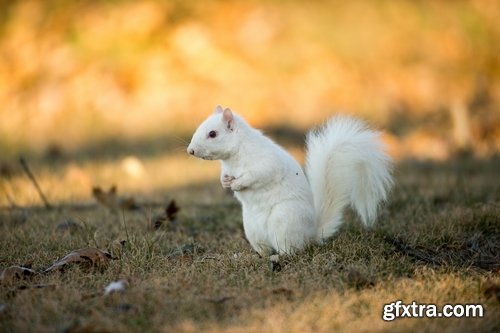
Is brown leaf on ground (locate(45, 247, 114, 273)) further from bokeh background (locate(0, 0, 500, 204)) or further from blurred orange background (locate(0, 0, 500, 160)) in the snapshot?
blurred orange background (locate(0, 0, 500, 160))

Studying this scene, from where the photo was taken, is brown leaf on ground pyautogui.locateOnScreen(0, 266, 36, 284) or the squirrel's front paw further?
the squirrel's front paw

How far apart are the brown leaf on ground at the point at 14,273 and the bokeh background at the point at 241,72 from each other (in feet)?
16.2

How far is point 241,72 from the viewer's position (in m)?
10.5

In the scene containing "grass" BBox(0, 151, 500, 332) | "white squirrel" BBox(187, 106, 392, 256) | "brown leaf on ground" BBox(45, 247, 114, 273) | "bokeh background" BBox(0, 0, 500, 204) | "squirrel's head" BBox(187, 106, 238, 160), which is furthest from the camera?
"bokeh background" BBox(0, 0, 500, 204)

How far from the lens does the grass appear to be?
2562 millimetres

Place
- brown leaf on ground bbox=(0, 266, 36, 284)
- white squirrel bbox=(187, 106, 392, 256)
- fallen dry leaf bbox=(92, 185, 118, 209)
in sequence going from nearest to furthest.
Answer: brown leaf on ground bbox=(0, 266, 36, 284) < white squirrel bbox=(187, 106, 392, 256) < fallen dry leaf bbox=(92, 185, 118, 209)

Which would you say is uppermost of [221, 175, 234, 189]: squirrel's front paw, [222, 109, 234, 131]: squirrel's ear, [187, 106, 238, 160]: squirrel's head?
[222, 109, 234, 131]: squirrel's ear

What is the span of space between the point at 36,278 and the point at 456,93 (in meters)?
8.95

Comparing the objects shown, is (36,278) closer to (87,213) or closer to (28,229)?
(28,229)

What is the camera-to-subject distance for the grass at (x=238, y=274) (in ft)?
8.41

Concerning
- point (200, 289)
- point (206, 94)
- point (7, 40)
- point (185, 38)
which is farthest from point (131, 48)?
point (200, 289)

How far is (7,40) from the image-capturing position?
10961mm

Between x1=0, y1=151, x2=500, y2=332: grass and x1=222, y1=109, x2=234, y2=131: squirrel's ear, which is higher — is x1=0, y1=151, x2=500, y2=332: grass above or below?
below

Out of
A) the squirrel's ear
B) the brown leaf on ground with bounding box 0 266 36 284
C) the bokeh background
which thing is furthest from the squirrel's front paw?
the bokeh background
